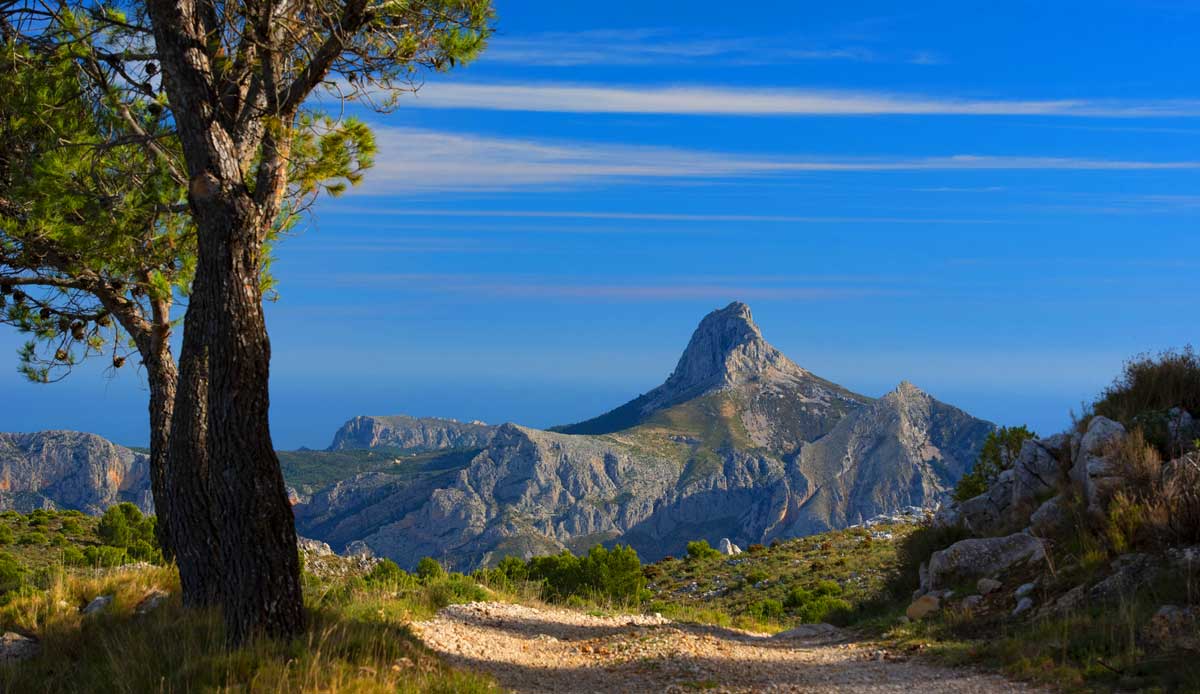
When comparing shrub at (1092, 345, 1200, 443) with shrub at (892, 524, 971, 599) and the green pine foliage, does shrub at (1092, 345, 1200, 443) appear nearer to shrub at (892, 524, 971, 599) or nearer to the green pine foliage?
shrub at (892, 524, 971, 599)

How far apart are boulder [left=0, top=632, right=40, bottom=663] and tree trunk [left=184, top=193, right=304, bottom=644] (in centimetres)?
260

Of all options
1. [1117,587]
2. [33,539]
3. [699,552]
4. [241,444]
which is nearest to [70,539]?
[33,539]

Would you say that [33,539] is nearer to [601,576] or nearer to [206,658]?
[601,576]

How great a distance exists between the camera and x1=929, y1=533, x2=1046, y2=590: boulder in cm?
1373

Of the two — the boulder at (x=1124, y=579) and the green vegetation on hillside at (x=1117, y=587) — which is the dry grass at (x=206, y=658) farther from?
the boulder at (x=1124, y=579)

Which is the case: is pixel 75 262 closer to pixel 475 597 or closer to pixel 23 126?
pixel 23 126

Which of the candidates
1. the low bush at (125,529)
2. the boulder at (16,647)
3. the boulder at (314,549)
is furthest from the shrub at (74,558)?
the boulder at (16,647)

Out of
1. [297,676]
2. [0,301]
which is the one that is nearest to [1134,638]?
[297,676]

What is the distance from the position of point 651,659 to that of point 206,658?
17.4 feet

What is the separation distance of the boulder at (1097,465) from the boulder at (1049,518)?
0.43 m

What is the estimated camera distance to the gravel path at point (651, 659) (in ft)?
31.5

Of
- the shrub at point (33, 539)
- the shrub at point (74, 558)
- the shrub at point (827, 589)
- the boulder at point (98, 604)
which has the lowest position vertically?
the shrub at point (827, 589)

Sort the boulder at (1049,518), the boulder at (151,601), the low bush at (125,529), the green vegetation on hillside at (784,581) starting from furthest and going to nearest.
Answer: the low bush at (125,529), the green vegetation on hillside at (784,581), the boulder at (1049,518), the boulder at (151,601)

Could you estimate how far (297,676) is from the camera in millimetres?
7359
